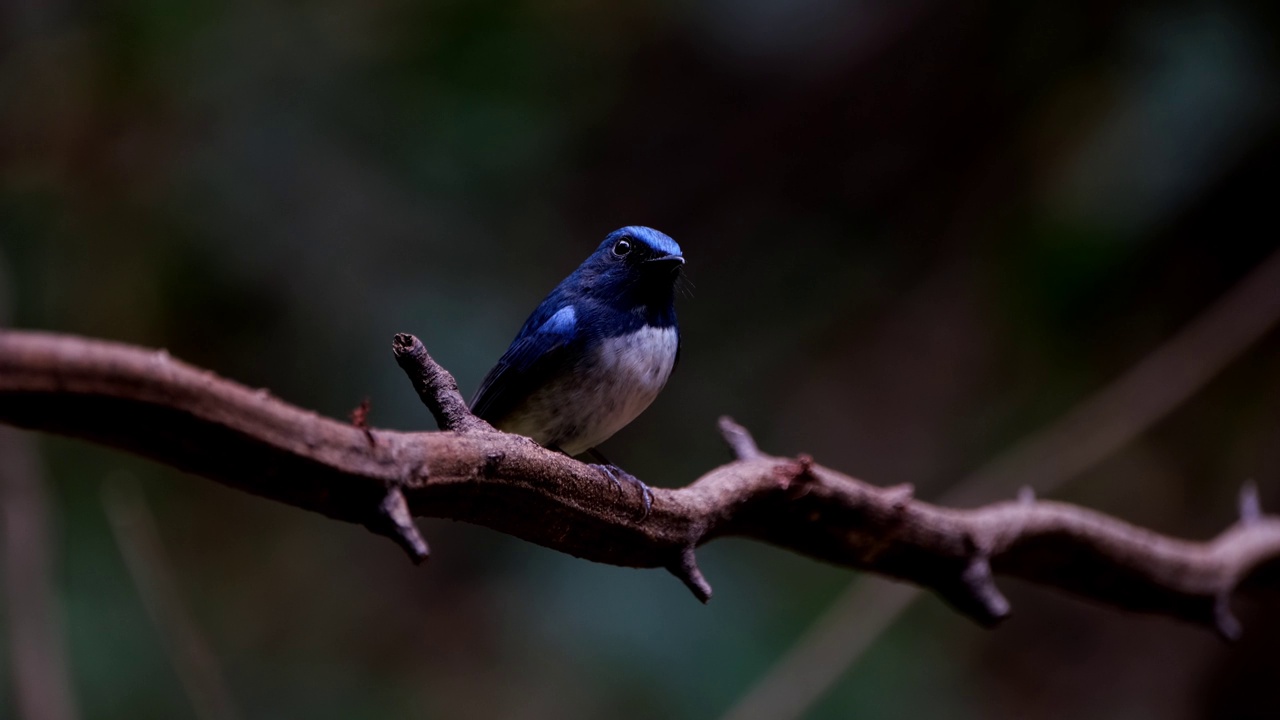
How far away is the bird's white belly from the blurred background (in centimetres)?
188

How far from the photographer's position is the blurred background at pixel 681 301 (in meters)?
5.14

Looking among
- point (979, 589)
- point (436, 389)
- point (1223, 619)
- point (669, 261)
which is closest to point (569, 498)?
point (436, 389)

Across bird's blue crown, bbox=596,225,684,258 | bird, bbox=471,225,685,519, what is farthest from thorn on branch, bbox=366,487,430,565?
bird's blue crown, bbox=596,225,684,258

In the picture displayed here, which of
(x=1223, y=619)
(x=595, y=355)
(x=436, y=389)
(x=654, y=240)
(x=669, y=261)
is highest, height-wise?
(x=654, y=240)

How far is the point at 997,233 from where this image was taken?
6289mm

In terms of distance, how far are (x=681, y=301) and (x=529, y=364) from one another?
143 inches

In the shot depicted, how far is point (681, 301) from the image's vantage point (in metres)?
6.71

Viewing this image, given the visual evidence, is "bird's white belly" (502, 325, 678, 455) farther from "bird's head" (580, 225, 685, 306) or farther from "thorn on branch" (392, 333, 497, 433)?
"thorn on branch" (392, 333, 497, 433)

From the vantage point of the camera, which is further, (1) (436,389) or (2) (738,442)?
(2) (738,442)

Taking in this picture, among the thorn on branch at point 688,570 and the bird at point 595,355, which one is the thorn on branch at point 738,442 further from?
the thorn on branch at point 688,570

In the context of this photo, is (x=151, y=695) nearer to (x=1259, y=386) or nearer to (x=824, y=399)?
(x=824, y=399)

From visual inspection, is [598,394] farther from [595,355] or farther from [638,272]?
[638,272]

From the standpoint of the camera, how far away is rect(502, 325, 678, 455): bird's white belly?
3.09 m

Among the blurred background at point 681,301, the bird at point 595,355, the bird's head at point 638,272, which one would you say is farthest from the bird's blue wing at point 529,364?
the blurred background at point 681,301
